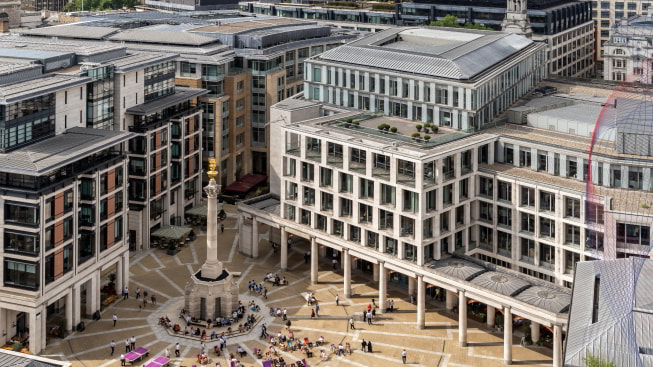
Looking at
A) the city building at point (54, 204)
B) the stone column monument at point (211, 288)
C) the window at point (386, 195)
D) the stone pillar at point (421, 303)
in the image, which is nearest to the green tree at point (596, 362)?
the stone pillar at point (421, 303)

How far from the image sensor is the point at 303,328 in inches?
5591

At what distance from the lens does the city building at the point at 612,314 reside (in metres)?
97.2

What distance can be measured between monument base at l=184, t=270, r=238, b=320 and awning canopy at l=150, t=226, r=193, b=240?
94.1ft

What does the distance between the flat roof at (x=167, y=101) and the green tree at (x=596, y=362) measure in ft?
321

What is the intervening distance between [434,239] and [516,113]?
116ft

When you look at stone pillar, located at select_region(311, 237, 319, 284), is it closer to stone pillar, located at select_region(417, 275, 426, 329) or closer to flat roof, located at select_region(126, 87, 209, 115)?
stone pillar, located at select_region(417, 275, 426, 329)

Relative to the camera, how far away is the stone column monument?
470 ft

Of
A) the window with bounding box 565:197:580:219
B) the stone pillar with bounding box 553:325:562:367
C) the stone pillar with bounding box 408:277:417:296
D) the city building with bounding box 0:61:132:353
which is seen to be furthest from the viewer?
the stone pillar with bounding box 408:277:417:296

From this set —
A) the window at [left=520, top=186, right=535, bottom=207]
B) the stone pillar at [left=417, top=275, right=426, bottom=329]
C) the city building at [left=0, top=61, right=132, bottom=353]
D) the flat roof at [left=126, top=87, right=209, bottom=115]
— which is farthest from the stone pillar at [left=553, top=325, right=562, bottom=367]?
the flat roof at [left=126, top=87, right=209, bottom=115]

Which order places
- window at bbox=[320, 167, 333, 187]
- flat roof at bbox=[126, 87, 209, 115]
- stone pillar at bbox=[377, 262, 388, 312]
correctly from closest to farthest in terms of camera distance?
1. stone pillar at bbox=[377, 262, 388, 312]
2. window at bbox=[320, 167, 333, 187]
3. flat roof at bbox=[126, 87, 209, 115]

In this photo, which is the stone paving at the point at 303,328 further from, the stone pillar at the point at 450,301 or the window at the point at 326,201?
the window at the point at 326,201

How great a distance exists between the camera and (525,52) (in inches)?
7500

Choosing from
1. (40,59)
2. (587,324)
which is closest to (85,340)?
(40,59)

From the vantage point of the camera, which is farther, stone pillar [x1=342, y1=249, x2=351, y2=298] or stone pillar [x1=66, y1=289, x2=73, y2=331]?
stone pillar [x1=342, y1=249, x2=351, y2=298]
